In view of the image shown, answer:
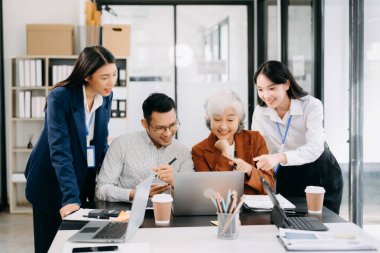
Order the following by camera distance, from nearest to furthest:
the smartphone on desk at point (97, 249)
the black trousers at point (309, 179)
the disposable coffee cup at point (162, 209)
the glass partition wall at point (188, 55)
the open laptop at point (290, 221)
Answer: the smartphone on desk at point (97, 249)
the open laptop at point (290, 221)
the disposable coffee cup at point (162, 209)
the black trousers at point (309, 179)
the glass partition wall at point (188, 55)

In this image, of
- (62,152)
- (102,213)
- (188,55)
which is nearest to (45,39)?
(188,55)

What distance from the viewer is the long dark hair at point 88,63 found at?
267 cm

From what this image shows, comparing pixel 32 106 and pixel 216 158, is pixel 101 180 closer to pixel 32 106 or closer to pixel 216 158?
pixel 216 158

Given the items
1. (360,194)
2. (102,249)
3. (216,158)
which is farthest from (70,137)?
(360,194)

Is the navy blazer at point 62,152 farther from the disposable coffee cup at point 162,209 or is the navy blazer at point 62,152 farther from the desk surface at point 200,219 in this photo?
the disposable coffee cup at point 162,209

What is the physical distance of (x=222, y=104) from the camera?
9.14 feet

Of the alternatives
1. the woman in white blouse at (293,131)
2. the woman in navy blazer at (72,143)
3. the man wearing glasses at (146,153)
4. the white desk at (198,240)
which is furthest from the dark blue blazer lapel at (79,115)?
the woman in white blouse at (293,131)

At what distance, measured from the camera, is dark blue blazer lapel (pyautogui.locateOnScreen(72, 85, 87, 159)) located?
270 cm

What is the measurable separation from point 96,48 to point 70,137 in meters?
0.46

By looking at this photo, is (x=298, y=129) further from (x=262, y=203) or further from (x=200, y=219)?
(x=200, y=219)

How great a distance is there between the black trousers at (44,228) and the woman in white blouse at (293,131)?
46.4 inches

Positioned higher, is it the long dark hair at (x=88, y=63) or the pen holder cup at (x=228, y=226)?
the long dark hair at (x=88, y=63)

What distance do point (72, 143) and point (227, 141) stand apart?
0.77 meters

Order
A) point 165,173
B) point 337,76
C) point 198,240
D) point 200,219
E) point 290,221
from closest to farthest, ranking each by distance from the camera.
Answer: point 198,240 → point 290,221 → point 200,219 → point 165,173 → point 337,76
